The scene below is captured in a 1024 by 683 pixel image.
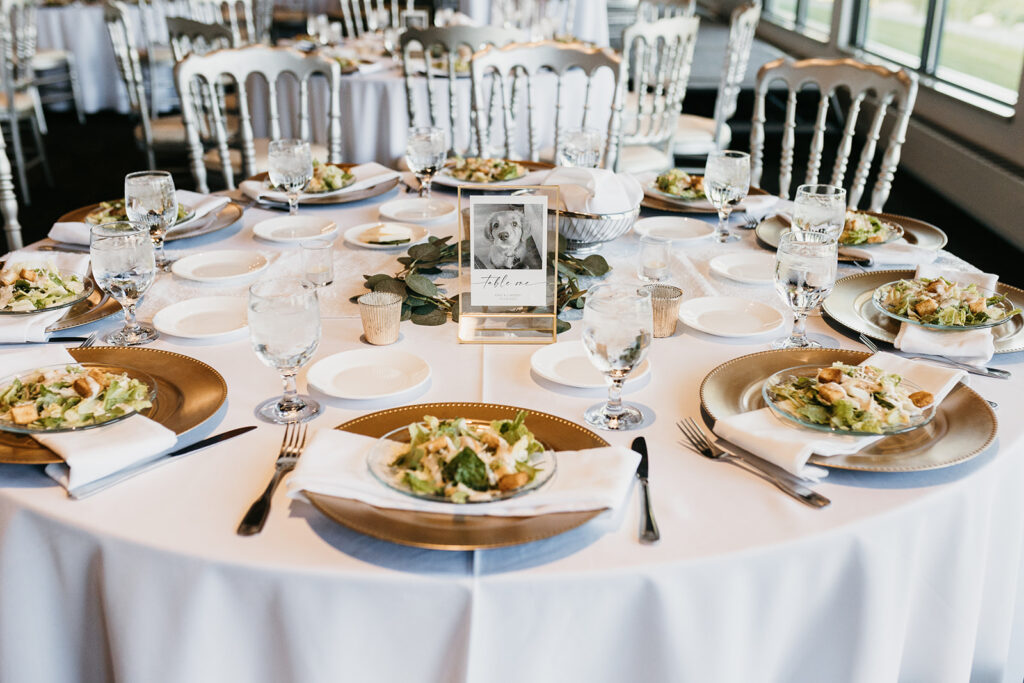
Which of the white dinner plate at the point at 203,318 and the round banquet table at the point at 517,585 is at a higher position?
the white dinner plate at the point at 203,318

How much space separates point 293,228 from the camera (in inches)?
77.5

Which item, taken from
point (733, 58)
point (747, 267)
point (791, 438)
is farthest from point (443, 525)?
point (733, 58)

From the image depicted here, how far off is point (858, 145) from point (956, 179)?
1551 mm

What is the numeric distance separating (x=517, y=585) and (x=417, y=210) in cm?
138

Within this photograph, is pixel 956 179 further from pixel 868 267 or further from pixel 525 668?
pixel 525 668

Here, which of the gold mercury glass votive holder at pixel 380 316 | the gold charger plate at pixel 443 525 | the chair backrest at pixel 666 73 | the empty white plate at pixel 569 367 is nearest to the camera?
the gold charger plate at pixel 443 525

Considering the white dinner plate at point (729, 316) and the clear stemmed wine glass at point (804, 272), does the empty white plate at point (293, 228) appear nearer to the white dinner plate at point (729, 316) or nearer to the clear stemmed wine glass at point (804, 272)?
the white dinner plate at point (729, 316)

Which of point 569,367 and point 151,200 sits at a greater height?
point 151,200

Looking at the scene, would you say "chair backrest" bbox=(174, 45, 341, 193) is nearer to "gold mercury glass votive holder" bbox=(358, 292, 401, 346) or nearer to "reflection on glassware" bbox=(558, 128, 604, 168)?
"reflection on glassware" bbox=(558, 128, 604, 168)

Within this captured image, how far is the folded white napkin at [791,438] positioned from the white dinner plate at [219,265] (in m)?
1.02

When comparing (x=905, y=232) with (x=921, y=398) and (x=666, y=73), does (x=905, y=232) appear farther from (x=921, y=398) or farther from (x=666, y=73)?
(x=666, y=73)

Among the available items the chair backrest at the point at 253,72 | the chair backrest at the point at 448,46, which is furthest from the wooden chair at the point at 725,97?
the chair backrest at the point at 253,72

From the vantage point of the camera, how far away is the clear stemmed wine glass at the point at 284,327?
3.54 ft

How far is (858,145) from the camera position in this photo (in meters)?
6.65
